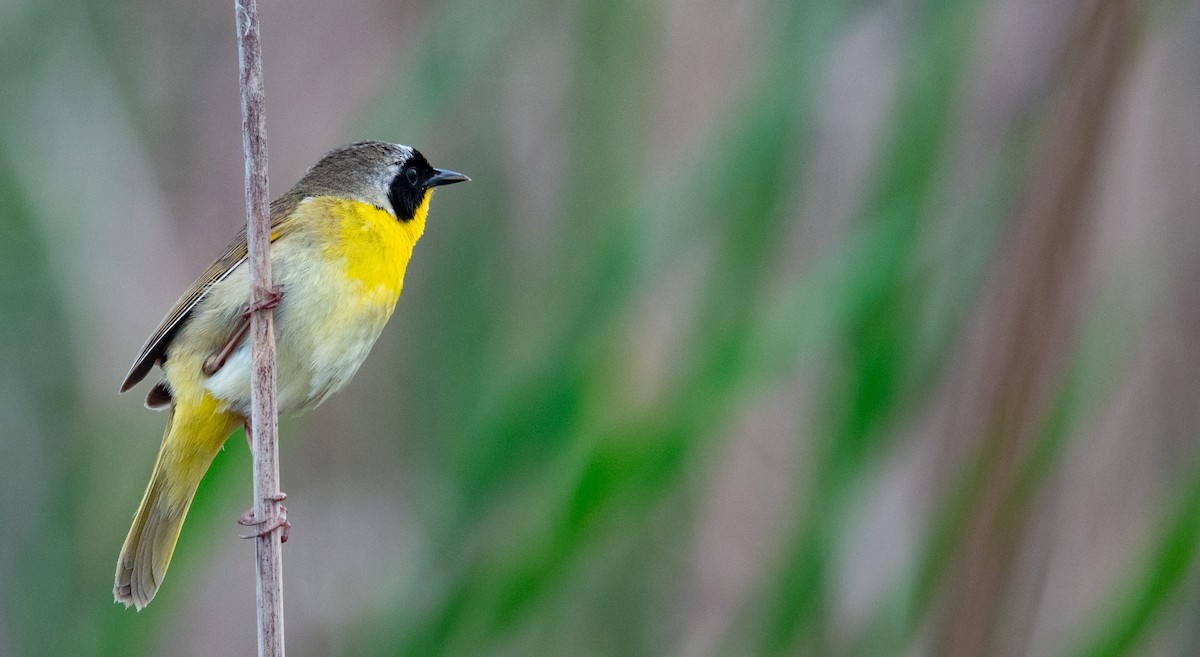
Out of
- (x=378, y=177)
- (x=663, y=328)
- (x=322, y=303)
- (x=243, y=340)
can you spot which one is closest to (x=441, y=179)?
(x=378, y=177)

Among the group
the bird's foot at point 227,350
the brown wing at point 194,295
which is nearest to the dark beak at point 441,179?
the brown wing at point 194,295

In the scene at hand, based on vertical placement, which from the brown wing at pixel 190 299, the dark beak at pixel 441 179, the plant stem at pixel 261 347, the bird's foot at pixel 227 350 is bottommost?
the plant stem at pixel 261 347

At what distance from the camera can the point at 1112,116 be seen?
1.16 m

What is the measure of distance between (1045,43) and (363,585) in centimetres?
207

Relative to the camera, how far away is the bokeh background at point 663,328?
1485 mm

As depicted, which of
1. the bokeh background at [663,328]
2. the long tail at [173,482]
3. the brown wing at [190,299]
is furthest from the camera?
the brown wing at [190,299]

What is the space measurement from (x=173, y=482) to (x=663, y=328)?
1228 mm

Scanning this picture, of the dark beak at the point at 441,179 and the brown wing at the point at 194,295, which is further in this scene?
the dark beak at the point at 441,179

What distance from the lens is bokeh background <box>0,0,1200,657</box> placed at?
58.5 inches

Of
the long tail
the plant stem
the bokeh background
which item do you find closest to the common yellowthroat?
the long tail

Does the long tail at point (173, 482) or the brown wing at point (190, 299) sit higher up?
the brown wing at point (190, 299)

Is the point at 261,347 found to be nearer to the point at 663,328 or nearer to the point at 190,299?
the point at 190,299

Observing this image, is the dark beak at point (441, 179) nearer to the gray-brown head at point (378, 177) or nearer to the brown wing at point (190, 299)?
the gray-brown head at point (378, 177)

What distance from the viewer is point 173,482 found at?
2.16 m
